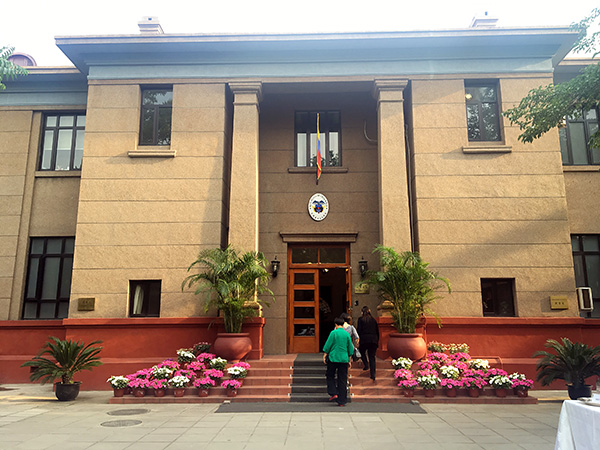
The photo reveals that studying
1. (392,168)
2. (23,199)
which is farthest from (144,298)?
(392,168)

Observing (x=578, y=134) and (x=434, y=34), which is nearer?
(x=434, y=34)

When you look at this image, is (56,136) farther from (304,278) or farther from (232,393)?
(232,393)

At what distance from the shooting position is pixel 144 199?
13.3 m

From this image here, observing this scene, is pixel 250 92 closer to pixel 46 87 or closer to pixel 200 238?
pixel 200 238

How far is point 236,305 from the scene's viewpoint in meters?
11.6

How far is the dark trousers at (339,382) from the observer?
9.65 meters

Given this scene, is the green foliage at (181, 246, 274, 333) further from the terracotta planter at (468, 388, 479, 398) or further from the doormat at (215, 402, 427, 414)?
the terracotta planter at (468, 388, 479, 398)

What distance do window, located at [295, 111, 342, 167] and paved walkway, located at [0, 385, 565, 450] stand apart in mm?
7894

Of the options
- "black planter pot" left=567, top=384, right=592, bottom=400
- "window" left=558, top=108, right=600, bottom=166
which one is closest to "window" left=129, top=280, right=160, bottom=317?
"black planter pot" left=567, top=384, right=592, bottom=400

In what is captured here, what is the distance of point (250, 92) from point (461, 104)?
19.5 ft

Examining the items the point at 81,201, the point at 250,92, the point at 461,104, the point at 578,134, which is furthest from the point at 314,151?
the point at 578,134

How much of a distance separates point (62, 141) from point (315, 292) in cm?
912

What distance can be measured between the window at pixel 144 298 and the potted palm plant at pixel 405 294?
5.73 metres

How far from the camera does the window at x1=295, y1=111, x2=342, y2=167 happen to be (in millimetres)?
15141
